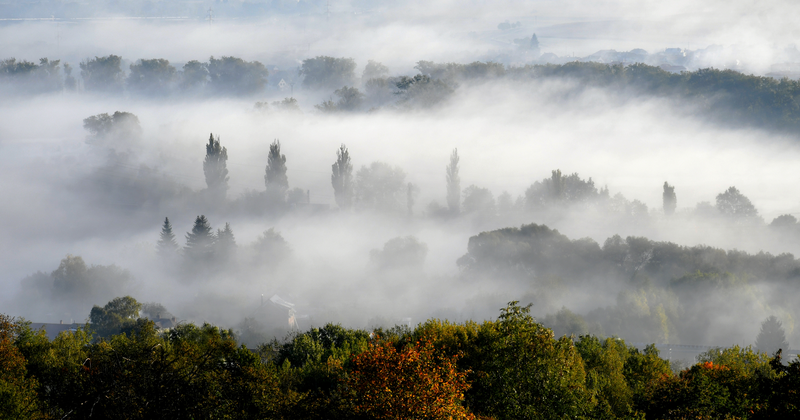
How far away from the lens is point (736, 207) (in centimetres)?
17550

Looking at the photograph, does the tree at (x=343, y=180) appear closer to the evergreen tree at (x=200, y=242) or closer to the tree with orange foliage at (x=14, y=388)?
the evergreen tree at (x=200, y=242)

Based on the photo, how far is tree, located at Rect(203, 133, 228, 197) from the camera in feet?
611

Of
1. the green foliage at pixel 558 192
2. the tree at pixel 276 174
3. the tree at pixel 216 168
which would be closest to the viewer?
the green foliage at pixel 558 192

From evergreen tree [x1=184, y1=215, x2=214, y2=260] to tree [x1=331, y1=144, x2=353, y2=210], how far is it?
44.8 meters

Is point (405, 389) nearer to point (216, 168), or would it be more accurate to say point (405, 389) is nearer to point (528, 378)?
point (528, 378)

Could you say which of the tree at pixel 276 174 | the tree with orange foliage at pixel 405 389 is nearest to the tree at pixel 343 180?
the tree at pixel 276 174

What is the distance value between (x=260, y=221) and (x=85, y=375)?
5910 inches

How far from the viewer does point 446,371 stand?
3284 centimetres

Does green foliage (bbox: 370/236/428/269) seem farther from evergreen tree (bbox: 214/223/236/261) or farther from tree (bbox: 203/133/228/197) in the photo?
tree (bbox: 203/133/228/197)

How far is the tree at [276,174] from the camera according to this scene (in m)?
192

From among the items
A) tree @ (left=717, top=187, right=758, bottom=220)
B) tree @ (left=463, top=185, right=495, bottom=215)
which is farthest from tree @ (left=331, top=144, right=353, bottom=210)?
tree @ (left=717, top=187, right=758, bottom=220)

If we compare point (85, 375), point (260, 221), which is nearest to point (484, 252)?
point (260, 221)

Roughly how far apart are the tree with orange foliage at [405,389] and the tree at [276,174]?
535 ft

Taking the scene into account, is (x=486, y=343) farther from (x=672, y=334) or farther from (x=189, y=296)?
(x=189, y=296)
